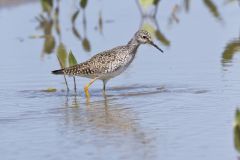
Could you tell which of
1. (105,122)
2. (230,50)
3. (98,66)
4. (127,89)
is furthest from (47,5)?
(105,122)

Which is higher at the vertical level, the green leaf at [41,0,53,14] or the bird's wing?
the green leaf at [41,0,53,14]

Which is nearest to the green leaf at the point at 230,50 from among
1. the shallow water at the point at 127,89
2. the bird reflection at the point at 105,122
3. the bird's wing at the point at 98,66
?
the shallow water at the point at 127,89

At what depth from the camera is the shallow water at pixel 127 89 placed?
27.9 feet

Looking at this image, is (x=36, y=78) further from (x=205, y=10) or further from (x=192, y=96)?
(x=205, y=10)

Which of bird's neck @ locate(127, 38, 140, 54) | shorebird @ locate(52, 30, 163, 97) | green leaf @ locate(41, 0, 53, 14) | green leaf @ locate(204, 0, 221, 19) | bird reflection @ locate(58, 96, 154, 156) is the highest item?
green leaf @ locate(41, 0, 53, 14)

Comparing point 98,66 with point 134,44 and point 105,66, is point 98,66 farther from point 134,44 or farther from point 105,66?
point 134,44

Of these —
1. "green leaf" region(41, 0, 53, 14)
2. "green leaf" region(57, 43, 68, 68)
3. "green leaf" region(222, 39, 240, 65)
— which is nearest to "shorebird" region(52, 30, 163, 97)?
"green leaf" region(57, 43, 68, 68)

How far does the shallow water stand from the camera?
8492 mm

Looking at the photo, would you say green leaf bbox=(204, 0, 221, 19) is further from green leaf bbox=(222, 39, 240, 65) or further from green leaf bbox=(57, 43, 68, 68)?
green leaf bbox=(57, 43, 68, 68)

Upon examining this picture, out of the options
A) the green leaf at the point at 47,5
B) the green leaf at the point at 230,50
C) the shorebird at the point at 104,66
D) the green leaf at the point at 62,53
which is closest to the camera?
the shorebird at the point at 104,66

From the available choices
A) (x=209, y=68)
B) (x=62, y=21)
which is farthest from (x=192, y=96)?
(x=62, y=21)

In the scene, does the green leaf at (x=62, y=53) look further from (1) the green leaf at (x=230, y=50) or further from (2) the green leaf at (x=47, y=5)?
(1) the green leaf at (x=230, y=50)

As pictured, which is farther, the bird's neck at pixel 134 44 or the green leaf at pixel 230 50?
the green leaf at pixel 230 50

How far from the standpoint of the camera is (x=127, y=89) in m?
Answer: 11.7
